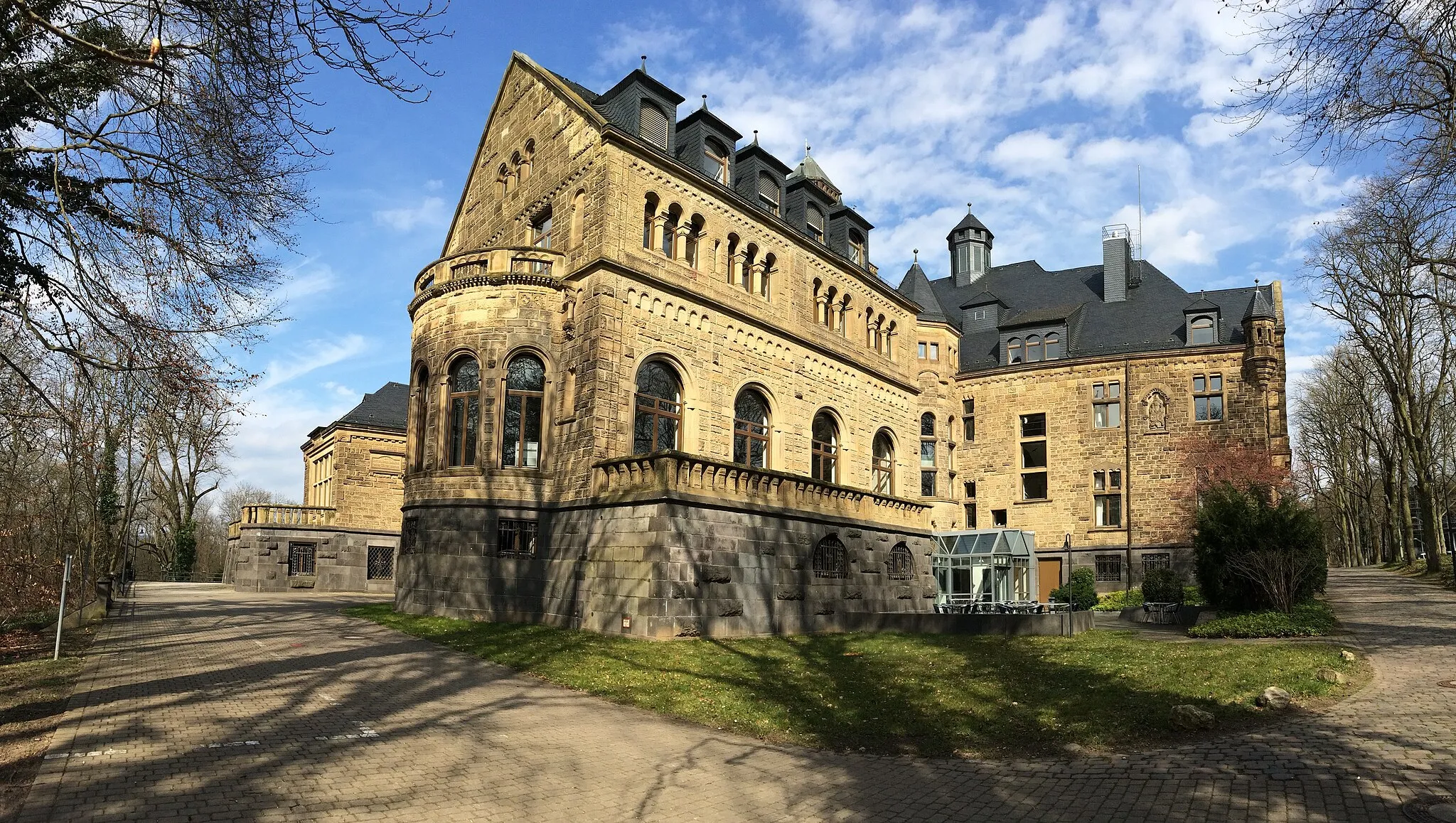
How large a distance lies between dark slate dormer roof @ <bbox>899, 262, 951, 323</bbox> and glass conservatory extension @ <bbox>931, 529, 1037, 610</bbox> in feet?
40.1

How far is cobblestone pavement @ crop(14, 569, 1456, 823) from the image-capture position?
25.8 ft

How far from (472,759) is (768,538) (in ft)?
42.5

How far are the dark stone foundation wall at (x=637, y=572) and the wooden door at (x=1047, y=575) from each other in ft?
63.1

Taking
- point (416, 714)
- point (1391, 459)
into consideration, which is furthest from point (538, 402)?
point (1391, 459)

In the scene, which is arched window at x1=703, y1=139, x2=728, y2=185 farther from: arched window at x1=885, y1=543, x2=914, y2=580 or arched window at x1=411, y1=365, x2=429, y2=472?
arched window at x1=885, y1=543, x2=914, y2=580

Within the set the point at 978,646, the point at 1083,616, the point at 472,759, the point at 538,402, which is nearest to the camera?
the point at 472,759

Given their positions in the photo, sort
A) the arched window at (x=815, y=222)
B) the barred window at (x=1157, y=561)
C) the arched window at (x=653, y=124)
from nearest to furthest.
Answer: the arched window at (x=653, y=124) → the arched window at (x=815, y=222) → the barred window at (x=1157, y=561)

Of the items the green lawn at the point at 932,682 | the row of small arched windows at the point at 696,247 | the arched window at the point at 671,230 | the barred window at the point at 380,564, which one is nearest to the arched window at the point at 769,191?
the row of small arched windows at the point at 696,247

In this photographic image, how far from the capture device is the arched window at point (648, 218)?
2383 cm

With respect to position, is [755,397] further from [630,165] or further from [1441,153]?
[1441,153]

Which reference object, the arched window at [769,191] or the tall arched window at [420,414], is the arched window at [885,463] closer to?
the arched window at [769,191]

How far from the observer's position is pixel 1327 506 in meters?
63.1

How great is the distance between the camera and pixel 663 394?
23812mm

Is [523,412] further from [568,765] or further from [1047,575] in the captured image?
[1047,575]
